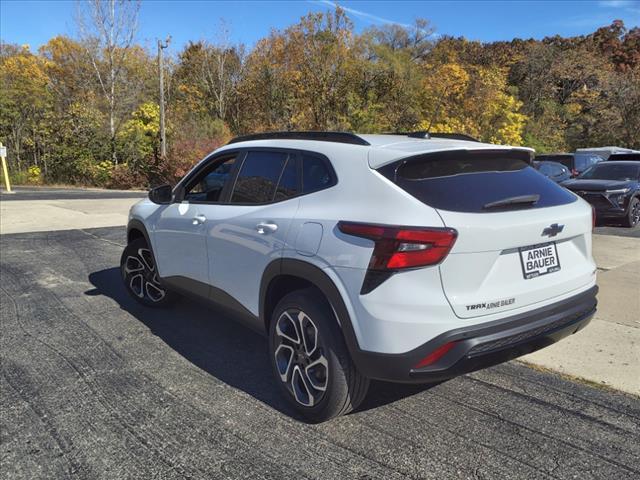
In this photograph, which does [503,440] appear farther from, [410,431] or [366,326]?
[366,326]

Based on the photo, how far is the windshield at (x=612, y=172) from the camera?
1072 cm

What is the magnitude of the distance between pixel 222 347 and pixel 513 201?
2.55 metres

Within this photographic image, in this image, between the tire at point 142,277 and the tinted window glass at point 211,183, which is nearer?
the tinted window glass at point 211,183

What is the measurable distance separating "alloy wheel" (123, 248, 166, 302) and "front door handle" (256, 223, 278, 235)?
6.61 ft

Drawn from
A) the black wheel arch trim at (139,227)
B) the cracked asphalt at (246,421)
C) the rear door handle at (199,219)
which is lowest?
the cracked asphalt at (246,421)

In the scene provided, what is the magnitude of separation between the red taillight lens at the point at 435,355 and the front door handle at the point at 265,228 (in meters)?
1.18

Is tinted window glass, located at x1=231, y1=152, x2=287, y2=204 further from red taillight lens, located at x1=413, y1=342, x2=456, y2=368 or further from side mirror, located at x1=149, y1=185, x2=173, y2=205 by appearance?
red taillight lens, located at x1=413, y1=342, x2=456, y2=368

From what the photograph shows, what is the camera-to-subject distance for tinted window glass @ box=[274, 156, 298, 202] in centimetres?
313

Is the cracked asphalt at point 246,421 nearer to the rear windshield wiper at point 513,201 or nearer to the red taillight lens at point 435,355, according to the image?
the red taillight lens at point 435,355

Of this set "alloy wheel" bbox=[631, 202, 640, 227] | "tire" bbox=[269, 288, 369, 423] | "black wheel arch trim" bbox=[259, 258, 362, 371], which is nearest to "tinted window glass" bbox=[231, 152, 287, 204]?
"black wheel arch trim" bbox=[259, 258, 362, 371]

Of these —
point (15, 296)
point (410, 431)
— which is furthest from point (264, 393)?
point (15, 296)

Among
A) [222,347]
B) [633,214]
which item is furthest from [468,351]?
[633,214]

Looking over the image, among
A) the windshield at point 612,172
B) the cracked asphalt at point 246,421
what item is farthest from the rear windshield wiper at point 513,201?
the windshield at point 612,172

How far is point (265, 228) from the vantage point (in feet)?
10.3
